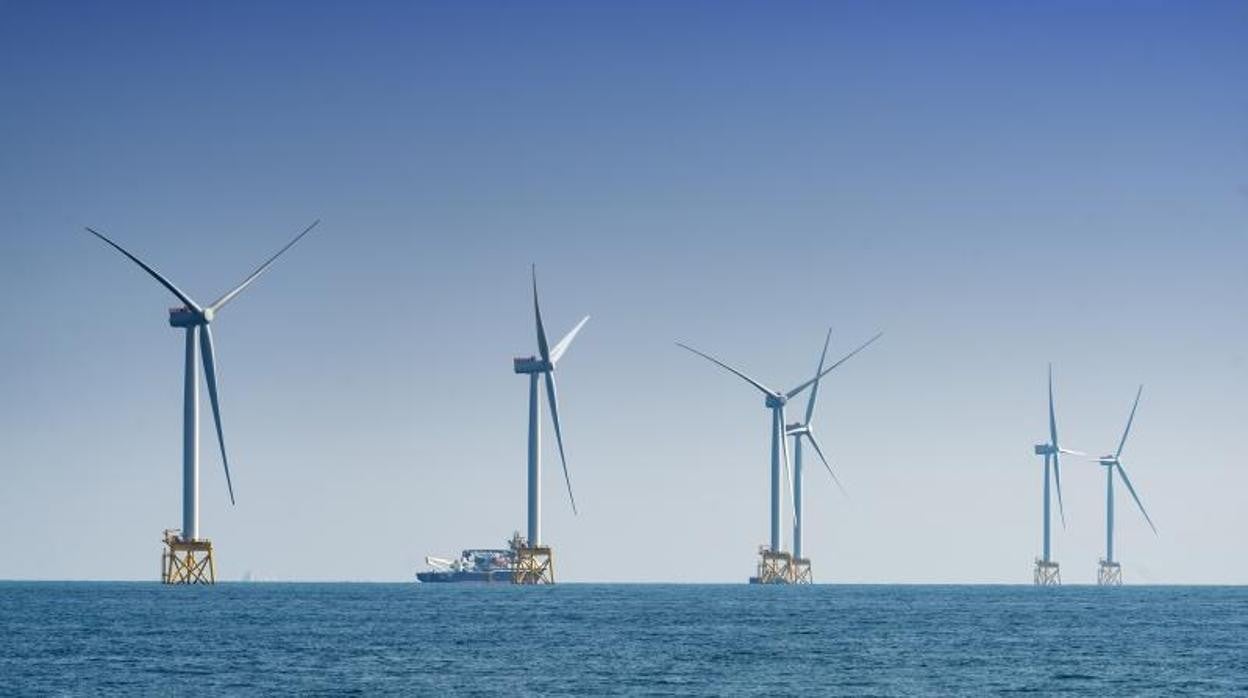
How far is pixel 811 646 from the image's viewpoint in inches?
6024

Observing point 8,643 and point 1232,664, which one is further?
point 8,643

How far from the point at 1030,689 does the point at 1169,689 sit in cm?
904

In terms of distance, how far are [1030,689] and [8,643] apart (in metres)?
80.4

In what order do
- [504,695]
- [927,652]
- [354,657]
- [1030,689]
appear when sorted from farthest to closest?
[927,652], [354,657], [1030,689], [504,695]

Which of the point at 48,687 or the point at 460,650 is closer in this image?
the point at 48,687

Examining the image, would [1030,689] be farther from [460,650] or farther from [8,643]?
[8,643]

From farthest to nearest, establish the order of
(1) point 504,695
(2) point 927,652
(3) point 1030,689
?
(2) point 927,652 → (3) point 1030,689 → (1) point 504,695

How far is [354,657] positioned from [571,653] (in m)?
16.1

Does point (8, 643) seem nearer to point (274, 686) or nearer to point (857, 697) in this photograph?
point (274, 686)

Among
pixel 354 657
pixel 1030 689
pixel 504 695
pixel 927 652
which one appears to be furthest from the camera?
pixel 927 652

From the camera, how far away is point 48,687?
4395 inches

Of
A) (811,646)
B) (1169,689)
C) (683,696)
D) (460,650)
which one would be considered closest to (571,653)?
(460,650)

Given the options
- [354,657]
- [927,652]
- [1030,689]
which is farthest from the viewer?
[927,652]

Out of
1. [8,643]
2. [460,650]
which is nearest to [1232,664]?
[460,650]
